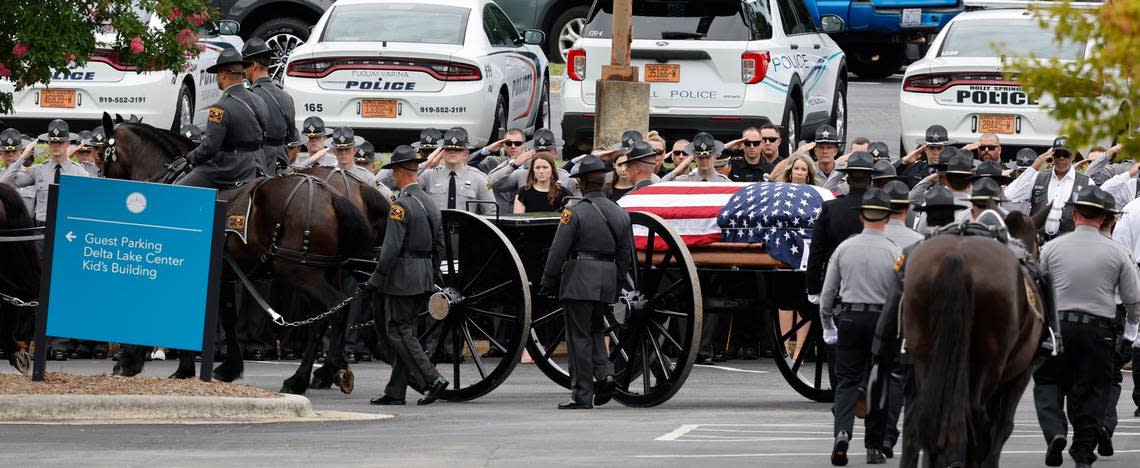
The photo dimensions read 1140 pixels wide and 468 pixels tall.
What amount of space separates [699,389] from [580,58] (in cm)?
613

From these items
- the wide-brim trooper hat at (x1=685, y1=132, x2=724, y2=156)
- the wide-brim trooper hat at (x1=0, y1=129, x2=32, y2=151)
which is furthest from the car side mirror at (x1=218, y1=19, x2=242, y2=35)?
the wide-brim trooper hat at (x1=685, y1=132, x2=724, y2=156)

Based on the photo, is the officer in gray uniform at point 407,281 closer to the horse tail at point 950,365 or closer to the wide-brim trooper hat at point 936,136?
the horse tail at point 950,365

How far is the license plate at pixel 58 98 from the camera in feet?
69.5

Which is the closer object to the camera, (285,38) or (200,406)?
(200,406)

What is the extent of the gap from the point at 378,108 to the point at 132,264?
289 inches

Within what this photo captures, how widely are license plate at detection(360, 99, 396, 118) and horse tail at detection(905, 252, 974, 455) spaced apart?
1125 centimetres

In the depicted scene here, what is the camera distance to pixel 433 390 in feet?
48.2

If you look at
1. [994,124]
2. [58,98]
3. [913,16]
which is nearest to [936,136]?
[994,124]

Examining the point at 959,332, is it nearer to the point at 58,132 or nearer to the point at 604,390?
the point at 604,390

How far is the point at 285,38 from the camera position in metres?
24.8

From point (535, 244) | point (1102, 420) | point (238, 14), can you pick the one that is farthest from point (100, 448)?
point (238, 14)

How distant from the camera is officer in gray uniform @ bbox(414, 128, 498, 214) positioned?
1814 cm

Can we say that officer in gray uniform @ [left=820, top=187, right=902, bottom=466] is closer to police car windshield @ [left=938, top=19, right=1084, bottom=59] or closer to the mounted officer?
the mounted officer

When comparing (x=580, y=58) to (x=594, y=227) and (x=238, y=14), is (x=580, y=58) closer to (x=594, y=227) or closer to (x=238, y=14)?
(x=238, y=14)
